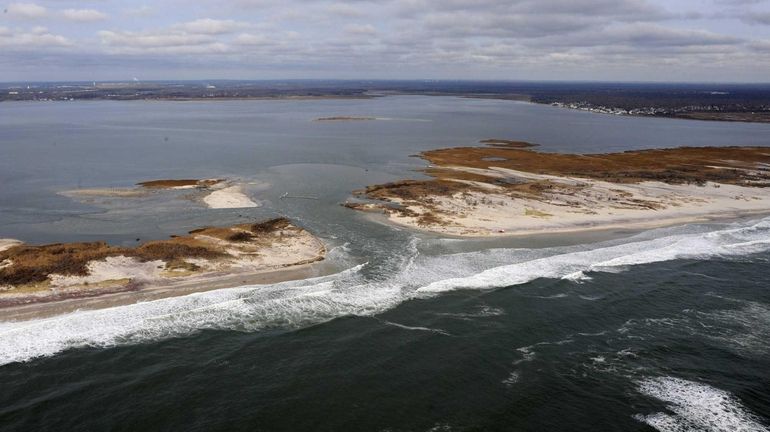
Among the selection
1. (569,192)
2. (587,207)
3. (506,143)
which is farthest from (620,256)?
(506,143)

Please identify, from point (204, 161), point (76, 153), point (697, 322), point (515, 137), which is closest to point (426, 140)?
point (515, 137)

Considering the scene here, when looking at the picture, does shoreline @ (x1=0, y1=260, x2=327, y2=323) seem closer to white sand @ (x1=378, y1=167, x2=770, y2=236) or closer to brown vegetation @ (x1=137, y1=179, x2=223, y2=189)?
white sand @ (x1=378, y1=167, x2=770, y2=236)

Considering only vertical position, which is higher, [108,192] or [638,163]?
[638,163]

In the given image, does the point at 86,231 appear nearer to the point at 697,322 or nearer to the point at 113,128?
the point at 697,322

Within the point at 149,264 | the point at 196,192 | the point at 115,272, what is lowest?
the point at 115,272

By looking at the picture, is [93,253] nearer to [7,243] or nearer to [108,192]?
[7,243]

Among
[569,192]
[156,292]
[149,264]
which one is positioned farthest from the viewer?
[569,192]

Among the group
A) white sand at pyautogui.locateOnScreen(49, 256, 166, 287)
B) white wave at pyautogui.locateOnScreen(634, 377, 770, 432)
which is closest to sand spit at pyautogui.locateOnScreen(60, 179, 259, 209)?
white sand at pyautogui.locateOnScreen(49, 256, 166, 287)
